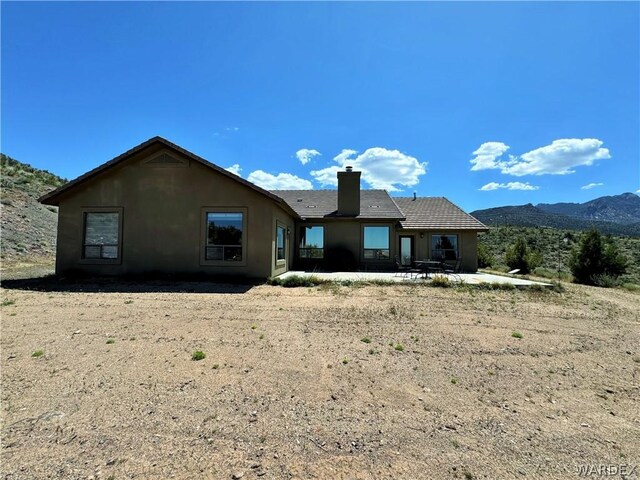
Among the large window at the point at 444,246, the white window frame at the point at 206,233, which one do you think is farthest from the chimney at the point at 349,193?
the white window frame at the point at 206,233

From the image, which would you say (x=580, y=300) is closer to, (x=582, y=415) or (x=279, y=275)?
(x=582, y=415)

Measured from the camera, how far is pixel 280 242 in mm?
14656

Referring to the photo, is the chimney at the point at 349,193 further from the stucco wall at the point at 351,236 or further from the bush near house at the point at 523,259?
the bush near house at the point at 523,259

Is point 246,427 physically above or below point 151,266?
below

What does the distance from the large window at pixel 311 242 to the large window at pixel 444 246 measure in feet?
19.1

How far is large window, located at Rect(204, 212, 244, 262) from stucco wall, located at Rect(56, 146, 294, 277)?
25 cm

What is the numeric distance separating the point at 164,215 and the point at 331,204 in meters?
9.62

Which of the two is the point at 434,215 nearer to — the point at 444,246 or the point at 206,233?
the point at 444,246

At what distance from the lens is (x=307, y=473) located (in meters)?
2.53

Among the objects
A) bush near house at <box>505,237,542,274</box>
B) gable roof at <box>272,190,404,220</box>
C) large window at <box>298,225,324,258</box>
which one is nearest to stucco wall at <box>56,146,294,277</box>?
large window at <box>298,225,324,258</box>

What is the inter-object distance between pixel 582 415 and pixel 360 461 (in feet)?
7.95

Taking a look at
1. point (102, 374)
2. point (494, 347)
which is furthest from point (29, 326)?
point (494, 347)

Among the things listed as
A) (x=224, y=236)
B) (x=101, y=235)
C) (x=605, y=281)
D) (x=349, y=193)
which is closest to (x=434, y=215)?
(x=349, y=193)

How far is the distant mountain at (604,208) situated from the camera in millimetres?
108550
